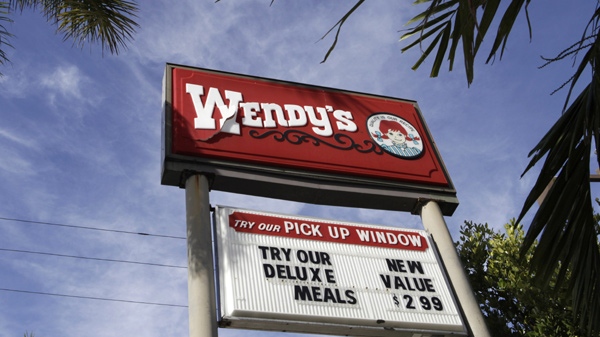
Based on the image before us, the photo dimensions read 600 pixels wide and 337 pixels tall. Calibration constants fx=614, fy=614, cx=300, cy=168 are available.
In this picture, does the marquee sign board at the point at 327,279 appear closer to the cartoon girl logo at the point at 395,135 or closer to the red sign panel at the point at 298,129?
the red sign panel at the point at 298,129

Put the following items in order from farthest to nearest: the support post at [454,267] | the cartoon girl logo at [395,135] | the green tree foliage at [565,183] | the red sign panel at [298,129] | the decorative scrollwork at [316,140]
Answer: the cartoon girl logo at [395,135], the decorative scrollwork at [316,140], the red sign panel at [298,129], the support post at [454,267], the green tree foliage at [565,183]

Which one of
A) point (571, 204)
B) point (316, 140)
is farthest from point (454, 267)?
point (571, 204)

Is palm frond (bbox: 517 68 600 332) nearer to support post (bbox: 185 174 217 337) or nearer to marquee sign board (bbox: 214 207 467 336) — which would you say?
marquee sign board (bbox: 214 207 467 336)

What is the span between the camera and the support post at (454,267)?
8766mm

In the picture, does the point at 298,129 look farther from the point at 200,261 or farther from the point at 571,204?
the point at 571,204

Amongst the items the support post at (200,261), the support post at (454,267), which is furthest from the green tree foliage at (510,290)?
the support post at (200,261)

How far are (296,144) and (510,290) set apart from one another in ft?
19.0

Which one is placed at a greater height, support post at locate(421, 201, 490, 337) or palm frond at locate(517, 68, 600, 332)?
support post at locate(421, 201, 490, 337)

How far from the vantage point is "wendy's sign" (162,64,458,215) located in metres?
9.61

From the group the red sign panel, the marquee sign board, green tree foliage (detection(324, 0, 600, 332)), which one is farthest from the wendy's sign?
green tree foliage (detection(324, 0, 600, 332))

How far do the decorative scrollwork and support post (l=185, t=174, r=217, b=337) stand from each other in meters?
1.72

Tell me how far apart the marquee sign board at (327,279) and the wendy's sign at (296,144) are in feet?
3.02

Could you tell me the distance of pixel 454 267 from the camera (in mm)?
9422

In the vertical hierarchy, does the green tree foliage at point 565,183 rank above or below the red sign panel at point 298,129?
below
